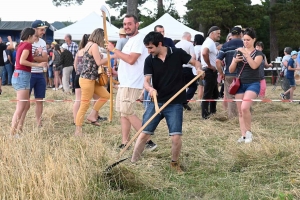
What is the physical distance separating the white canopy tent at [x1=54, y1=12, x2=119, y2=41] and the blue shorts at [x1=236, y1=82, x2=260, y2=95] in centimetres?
1384

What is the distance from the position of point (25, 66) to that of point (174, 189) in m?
3.50

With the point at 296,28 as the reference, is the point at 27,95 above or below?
below

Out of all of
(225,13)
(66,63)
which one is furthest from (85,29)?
(225,13)

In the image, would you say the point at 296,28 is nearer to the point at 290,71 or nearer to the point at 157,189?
the point at 290,71

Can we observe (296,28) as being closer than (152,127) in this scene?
No

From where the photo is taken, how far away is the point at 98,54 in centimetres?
736

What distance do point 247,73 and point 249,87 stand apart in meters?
0.19

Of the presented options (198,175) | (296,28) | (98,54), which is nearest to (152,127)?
(198,175)

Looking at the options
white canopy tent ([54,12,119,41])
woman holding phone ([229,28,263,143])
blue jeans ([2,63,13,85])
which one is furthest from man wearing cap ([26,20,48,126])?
blue jeans ([2,63,13,85])

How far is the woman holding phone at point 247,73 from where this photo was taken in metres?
6.78

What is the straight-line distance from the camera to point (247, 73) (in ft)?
22.6

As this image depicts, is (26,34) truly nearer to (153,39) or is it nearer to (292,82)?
(153,39)

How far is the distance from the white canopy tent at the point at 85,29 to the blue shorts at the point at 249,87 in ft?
45.4

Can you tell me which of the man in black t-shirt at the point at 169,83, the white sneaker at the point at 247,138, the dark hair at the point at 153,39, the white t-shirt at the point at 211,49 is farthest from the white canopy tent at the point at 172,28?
the dark hair at the point at 153,39
